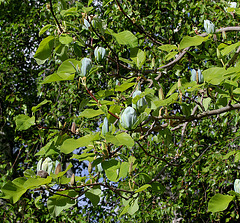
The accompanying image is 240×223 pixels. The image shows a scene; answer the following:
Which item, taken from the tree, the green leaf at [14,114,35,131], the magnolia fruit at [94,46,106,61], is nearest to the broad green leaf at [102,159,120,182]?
the tree

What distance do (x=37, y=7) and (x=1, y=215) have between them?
2186 mm

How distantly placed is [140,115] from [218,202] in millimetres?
279

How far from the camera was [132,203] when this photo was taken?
0.68 metres

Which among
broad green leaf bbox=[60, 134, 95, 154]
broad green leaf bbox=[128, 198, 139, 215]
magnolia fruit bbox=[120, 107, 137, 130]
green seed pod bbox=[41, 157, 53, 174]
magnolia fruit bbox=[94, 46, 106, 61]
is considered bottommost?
broad green leaf bbox=[128, 198, 139, 215]

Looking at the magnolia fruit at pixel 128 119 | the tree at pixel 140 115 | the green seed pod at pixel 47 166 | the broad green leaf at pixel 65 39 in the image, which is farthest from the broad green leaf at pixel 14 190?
the broad green leaf at pixel 65 39

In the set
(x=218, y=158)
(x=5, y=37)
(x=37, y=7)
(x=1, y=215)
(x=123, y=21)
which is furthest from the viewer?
(x=37, y=7)

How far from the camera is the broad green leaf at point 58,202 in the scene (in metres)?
0.59

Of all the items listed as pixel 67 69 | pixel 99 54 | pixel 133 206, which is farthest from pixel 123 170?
pixel 99 54

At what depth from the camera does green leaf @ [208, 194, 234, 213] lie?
2.06 ft

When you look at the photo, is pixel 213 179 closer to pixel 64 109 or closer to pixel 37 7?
pixel 64 109

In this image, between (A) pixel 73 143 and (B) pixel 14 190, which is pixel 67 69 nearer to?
(A) pixel 73 143

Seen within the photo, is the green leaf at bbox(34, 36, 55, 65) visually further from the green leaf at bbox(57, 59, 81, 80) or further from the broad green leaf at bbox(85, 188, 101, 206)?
the broad green leaf at bbox(85, 188, 101, 206)

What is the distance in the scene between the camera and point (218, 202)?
2.09ft

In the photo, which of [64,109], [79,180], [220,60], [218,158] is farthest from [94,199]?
[64,109]
